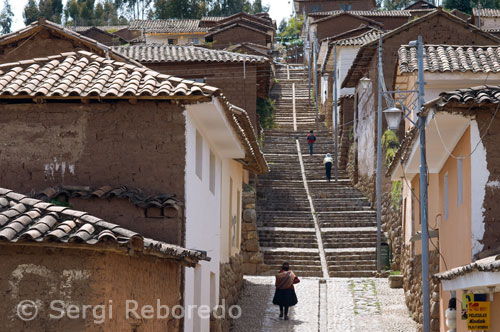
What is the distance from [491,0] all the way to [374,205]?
47.7m

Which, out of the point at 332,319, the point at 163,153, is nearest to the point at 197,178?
the point at 163,153

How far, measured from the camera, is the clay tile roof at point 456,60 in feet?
75.5

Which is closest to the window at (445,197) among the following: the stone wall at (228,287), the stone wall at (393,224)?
the stone wall at (228,287)

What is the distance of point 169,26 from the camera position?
83.0m

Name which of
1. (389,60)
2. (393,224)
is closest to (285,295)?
(393,224)

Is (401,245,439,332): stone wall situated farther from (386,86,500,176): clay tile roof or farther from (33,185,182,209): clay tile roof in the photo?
(33,185,182,209): clay tile roof

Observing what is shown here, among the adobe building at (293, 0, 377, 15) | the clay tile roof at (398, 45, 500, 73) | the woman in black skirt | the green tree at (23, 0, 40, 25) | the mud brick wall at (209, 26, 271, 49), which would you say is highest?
the green tree at (23, 0, 40, 25)

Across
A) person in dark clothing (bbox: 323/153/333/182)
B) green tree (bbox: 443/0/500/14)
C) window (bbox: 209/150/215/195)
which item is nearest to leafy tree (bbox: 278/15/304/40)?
green tree (bbox: 443/0/500/14)

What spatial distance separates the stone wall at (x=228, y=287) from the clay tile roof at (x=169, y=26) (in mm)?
55714

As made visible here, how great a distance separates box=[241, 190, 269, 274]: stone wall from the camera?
1240 inches

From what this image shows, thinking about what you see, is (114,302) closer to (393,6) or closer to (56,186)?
(56,186)

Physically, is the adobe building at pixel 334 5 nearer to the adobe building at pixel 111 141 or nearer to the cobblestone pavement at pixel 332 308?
the cobblestone pavement at pixel 332 308

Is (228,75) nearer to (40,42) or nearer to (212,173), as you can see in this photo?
(40,42)

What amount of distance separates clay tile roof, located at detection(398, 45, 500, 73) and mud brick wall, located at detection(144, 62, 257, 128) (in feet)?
32.4
